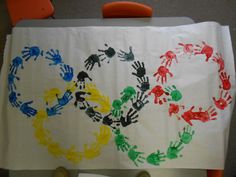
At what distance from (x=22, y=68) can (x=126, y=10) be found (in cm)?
50

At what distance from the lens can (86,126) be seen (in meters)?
0.96

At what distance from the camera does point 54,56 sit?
102cm

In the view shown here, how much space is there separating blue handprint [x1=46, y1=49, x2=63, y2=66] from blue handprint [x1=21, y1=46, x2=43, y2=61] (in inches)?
1.3

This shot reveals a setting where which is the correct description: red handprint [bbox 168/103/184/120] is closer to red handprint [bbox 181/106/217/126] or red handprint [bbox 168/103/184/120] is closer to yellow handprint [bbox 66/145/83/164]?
red handprint [bbox 181/106/217/126]

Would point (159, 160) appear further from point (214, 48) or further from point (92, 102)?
point (214, 48)

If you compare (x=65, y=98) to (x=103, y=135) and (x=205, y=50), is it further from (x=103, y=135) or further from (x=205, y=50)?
(x=205, y=50)

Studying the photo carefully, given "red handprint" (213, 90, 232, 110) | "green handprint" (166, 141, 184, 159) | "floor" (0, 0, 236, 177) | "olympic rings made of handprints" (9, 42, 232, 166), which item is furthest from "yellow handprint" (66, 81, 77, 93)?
"floor" (0, 0, 236, 177)

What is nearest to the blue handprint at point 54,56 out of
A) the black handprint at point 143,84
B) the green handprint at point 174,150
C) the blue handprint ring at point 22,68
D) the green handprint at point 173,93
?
the blue handprint ring at point 22,68

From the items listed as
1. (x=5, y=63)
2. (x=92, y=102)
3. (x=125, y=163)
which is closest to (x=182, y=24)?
(x=92, y=102)

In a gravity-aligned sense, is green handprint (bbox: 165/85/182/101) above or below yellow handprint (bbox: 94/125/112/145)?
above

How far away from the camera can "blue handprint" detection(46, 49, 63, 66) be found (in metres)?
1.01

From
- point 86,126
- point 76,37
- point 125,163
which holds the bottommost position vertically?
point 125,163

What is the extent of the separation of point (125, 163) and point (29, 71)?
514 mm

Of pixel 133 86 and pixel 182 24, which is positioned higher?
Result: pixel 182 24
